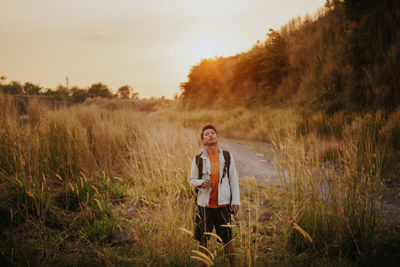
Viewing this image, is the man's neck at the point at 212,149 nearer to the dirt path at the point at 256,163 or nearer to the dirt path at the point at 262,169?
the dirt path at the point at 262,169

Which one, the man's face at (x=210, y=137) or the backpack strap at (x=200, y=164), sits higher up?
the man's face at (x=210, y=137)

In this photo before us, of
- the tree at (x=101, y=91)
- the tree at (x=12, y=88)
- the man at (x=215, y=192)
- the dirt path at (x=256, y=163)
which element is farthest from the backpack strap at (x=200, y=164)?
the tree at (x=101, y=91)

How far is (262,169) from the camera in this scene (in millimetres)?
6082

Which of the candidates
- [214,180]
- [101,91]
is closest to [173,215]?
[214,180]

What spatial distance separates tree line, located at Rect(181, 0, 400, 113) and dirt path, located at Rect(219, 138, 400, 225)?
12.3ft

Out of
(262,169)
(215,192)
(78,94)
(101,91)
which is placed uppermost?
(101,91)

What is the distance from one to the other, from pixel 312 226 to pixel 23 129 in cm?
572

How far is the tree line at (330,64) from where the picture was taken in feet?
24.8

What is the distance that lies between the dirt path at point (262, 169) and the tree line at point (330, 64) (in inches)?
147

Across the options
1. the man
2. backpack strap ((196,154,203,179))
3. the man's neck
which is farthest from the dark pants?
the man's neck

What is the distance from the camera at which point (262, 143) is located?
9.52 metres

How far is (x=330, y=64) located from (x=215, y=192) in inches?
426

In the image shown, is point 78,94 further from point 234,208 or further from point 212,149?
point 234,208

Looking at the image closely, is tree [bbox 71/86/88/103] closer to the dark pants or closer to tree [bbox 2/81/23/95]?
tree [bbox 2/81/23/95]
